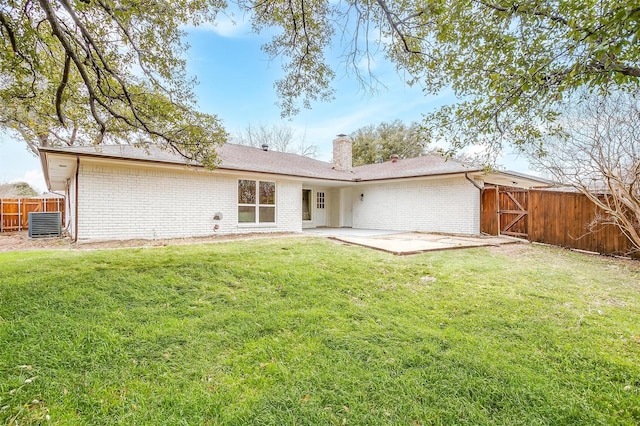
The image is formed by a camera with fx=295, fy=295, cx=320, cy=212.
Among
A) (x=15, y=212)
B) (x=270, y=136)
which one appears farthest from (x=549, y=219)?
(x=270, y=136)

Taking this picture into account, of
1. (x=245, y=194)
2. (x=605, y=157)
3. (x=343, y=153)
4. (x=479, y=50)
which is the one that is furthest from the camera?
(x=343, y=153)

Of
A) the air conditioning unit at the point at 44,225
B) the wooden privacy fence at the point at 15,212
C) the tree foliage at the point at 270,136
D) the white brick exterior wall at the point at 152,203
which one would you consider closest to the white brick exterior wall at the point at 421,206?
the white brick exterior wall at the point at 152,203

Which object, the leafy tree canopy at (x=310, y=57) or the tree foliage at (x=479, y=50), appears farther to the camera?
the leafy tree canopy at (x=310, y=57)

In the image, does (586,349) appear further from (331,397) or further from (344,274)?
(344,274)

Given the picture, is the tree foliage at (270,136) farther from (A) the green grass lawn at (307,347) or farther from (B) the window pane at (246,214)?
(A) the green grass lawn at (307,347)

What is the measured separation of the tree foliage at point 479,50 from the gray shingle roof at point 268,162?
→ 329cm

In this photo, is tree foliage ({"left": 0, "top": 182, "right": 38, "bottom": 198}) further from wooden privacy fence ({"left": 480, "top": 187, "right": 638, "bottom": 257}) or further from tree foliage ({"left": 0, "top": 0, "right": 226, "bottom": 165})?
wooden privacy fence ({"left": 480, "top": 187, "right": 638, "bottom": 257})

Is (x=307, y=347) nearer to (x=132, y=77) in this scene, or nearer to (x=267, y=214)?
(x=132, y=77)

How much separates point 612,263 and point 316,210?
12107 millimetres

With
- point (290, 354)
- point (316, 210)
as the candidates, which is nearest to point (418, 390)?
point (290, 354)

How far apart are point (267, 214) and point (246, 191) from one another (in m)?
1.27

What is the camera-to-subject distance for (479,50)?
4.04 m

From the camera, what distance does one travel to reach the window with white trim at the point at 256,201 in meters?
11.4

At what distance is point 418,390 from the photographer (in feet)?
7.45
